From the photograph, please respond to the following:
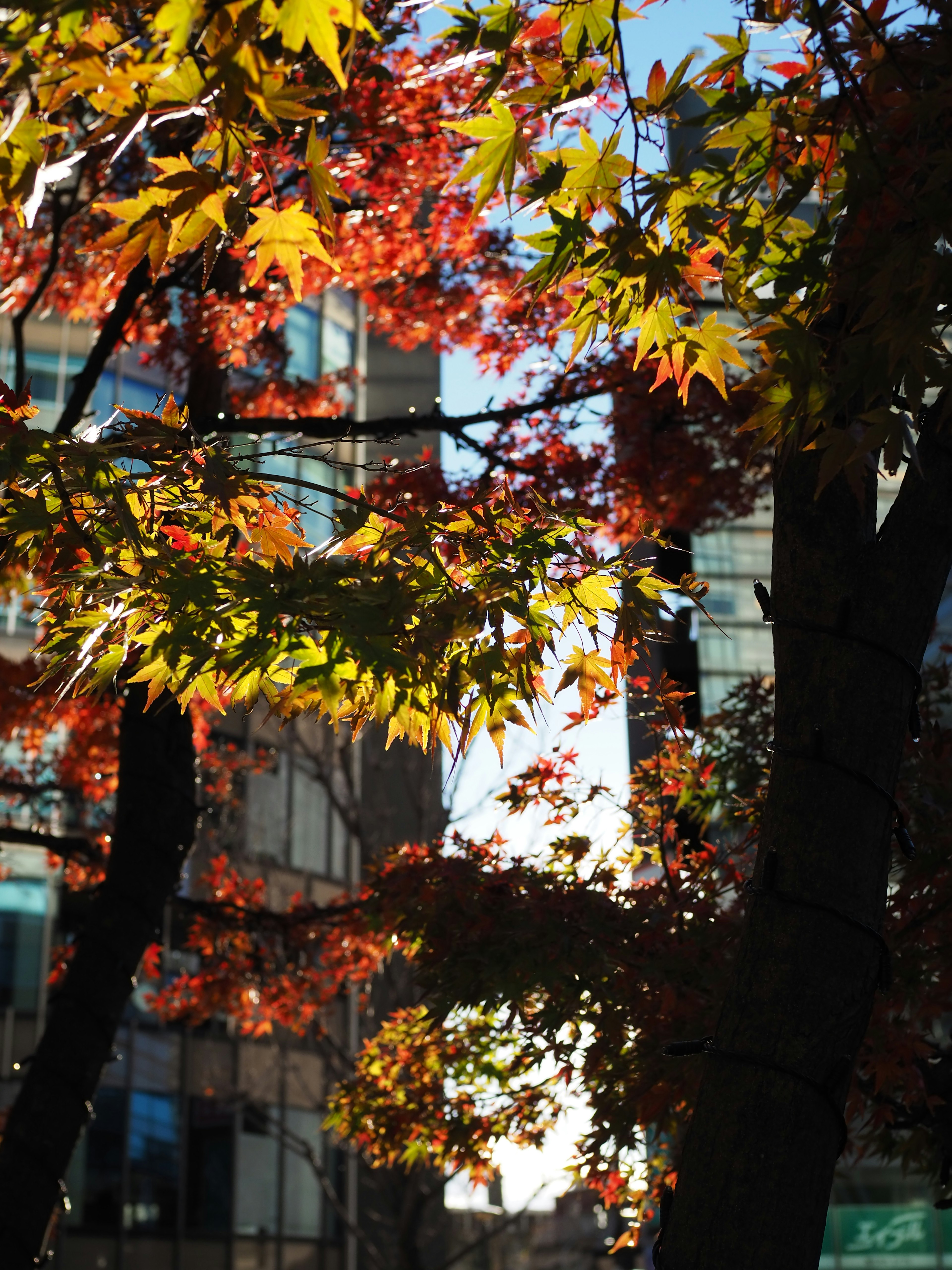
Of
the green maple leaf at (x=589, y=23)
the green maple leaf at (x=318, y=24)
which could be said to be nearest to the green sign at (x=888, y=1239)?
the green maple leaf at (x=589, y=23)

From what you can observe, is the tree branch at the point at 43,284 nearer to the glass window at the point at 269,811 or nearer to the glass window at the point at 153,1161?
the glass window at the point at 269,811

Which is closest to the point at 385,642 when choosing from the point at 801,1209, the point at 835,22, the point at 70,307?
the point at 801,1209

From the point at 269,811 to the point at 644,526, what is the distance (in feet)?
59.2

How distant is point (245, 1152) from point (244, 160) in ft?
62.7

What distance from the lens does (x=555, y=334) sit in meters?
7.74

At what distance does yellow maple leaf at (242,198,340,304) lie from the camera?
2.77 metres

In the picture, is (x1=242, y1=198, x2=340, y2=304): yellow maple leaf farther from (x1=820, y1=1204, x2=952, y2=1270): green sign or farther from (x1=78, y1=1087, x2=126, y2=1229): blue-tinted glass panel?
(x1=78, y1=1087, x2=126, y2=1229): blue-tinted glass panel

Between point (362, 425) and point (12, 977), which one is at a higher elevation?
point (362, 425)

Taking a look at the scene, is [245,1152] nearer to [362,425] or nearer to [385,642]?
[362,425]

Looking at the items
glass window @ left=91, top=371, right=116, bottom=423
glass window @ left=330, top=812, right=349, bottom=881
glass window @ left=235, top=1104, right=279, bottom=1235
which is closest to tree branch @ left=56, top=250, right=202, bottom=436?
glass window @ left=91, top=371, right=116, bottom=423

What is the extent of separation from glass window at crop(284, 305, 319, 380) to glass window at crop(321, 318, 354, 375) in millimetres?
250

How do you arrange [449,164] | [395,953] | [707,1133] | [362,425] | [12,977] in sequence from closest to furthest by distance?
[707,1133], [362,425], [449,164], [12,977], [395,953]

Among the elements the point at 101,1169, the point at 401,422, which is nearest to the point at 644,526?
the point at 401,422

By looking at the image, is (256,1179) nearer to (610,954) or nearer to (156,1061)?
(156,1061)
